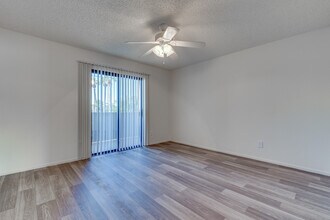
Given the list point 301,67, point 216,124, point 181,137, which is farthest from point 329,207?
point 181,137

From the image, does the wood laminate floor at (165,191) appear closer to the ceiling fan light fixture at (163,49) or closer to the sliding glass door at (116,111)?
the sliding glass door at (116,111)

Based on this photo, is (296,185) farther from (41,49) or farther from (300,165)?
(41,49)

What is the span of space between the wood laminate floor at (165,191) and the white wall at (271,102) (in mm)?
448

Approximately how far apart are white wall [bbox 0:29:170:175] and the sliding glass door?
1.39 feet

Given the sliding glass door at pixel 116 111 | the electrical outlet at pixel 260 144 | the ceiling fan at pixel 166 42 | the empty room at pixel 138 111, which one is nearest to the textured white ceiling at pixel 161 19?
the empty room at pixel 138 111

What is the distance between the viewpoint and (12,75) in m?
2.69

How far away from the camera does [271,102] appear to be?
3150mm

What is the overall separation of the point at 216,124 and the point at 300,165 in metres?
1.78

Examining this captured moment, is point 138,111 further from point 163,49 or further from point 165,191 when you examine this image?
point 165,191

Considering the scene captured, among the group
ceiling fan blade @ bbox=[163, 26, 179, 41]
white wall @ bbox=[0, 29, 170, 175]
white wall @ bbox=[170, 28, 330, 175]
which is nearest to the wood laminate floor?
white wall @ bbox=[0, 29, 170, 175]

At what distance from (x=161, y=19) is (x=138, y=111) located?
105 inches

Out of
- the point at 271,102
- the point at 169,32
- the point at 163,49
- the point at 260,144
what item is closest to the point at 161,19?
the point at 169,32

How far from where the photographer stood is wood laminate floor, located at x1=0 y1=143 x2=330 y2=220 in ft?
5.55

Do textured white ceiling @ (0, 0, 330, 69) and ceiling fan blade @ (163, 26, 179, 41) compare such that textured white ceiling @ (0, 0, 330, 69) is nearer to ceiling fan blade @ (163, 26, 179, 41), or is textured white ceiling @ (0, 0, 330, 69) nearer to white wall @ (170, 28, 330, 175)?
ceiling fan blade @ (163, 26, 179, 41)
